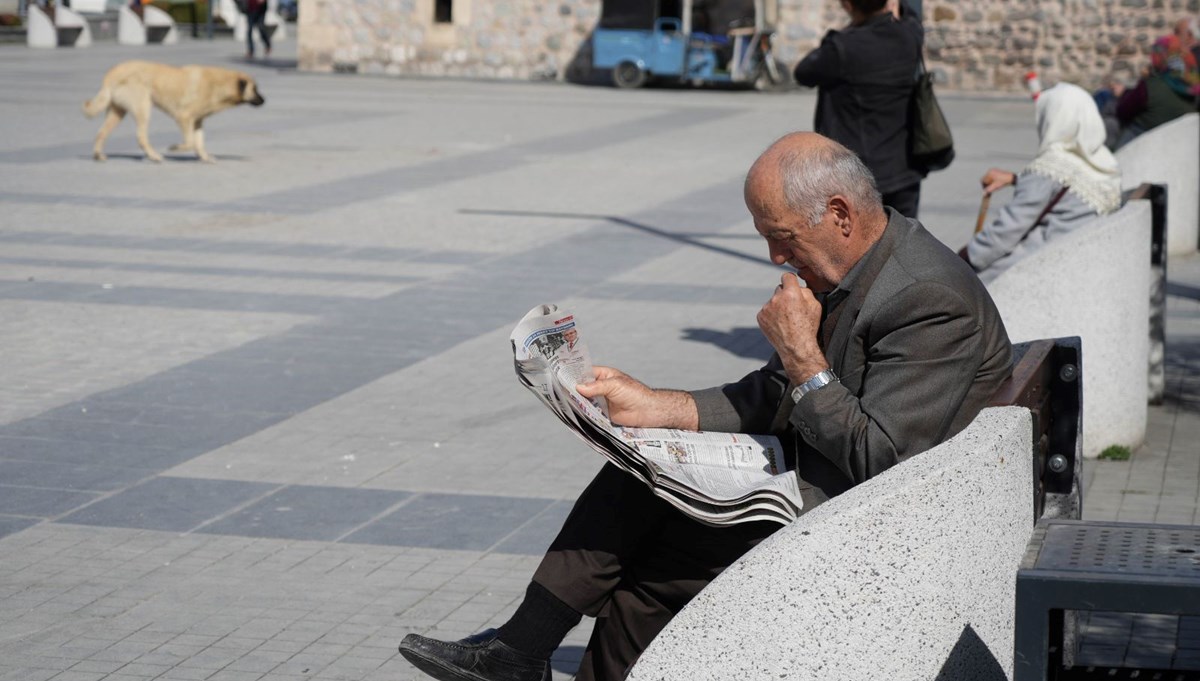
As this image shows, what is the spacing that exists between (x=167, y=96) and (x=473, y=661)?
46.1 ft

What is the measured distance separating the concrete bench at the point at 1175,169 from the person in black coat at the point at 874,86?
13.3 ft

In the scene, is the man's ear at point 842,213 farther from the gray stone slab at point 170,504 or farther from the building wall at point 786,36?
the building wall at point 786,36

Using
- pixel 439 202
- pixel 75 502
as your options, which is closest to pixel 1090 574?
pixel 75 502

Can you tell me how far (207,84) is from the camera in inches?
662

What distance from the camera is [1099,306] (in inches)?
249

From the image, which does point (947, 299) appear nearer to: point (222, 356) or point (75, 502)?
point (75, 502)

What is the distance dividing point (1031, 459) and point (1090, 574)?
1.90 feet

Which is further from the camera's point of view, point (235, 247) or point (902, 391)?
point (235, 247)

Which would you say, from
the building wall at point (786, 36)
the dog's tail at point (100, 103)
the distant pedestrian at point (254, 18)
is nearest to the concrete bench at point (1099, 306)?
the dog's tail at point (100, 103)

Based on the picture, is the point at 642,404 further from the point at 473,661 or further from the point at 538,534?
the point at 538,534

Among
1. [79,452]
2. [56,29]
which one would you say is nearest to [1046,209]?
[79,452]

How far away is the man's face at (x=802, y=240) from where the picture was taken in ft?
11.0

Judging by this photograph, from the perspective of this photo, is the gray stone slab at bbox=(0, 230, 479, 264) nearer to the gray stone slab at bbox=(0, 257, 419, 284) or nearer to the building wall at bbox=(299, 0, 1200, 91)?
the gray stone slab at bbox=(0, 257, 419, 284)

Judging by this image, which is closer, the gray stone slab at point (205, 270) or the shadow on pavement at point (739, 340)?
the shadow on pavement at point (739, 340)
